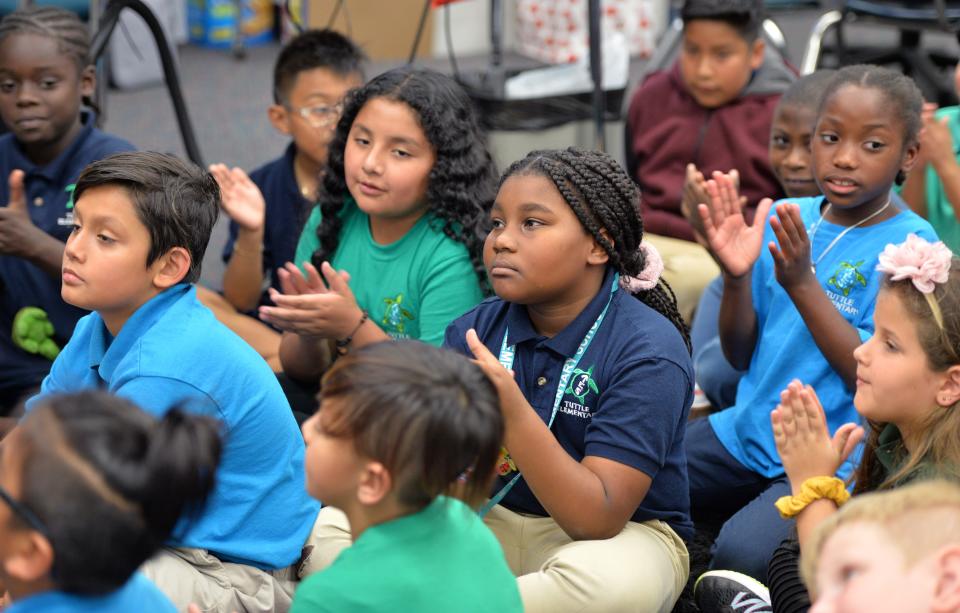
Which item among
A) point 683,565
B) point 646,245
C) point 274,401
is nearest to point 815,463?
point 683,565

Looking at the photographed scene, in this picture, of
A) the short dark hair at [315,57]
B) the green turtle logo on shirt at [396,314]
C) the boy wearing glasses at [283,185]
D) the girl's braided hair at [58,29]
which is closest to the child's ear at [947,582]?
the green turtle logo on shirt at [396,314]

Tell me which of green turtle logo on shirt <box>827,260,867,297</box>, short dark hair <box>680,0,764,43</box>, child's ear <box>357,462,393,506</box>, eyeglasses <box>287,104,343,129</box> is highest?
short dark hair <box>680,0,764,43</box>

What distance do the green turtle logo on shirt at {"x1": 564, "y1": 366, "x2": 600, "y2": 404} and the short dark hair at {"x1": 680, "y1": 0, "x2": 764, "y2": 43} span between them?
1563 millimetres

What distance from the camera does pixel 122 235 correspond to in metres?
1.86

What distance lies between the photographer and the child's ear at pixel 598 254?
77.3 inches

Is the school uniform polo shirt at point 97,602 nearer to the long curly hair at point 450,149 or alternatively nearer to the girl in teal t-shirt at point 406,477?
the girl in teal t-shirt at point 406,477

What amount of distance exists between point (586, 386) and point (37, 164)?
1460 mm

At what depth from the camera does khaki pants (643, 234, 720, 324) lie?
10.0 feet

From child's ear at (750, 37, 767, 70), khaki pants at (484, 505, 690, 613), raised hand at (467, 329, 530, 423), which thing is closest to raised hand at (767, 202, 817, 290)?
khaki pants at (484, 505, 690, 613)

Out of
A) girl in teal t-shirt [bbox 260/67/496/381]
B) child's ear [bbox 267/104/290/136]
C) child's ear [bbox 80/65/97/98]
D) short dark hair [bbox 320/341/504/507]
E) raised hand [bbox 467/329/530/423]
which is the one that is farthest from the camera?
child's ear [bbox 267/104/290/136]

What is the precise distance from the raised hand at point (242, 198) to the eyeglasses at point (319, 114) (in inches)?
11.0

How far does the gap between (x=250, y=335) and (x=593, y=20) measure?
137cm

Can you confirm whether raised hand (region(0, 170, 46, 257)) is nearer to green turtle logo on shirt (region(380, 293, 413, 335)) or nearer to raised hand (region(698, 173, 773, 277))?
green turtle logo on shirt (region(380, 293, 413, 335))

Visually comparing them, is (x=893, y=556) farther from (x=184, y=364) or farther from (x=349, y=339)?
(x=349, y=339)
